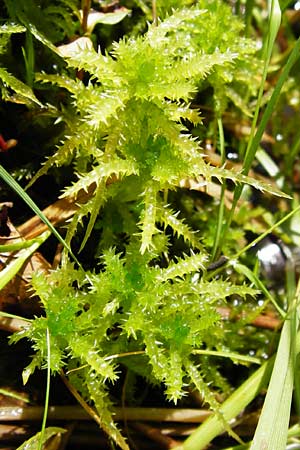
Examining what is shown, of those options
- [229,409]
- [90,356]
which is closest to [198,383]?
[229,409]

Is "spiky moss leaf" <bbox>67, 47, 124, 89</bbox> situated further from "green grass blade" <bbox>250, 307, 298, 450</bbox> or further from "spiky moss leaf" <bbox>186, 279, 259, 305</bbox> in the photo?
"green grass blade" <bbox>250, 307, 298, 450</bbox>

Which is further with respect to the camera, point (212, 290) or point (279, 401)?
point (212, 290)

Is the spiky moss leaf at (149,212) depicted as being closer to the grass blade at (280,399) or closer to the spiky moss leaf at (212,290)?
the spiky moss leaf at (212,290)

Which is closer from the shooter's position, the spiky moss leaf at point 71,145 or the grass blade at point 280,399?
the grass blade at point 280,399

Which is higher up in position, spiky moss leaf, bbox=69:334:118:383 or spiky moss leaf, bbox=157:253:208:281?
spiky moss leaf, bbox=157:253:208:281

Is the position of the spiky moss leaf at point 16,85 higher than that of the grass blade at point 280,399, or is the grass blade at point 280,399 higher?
→ the spiky moss leaf at point 16,85

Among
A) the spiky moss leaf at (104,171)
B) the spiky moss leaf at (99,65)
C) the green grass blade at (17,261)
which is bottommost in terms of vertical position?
the green grass blade at (17,261)

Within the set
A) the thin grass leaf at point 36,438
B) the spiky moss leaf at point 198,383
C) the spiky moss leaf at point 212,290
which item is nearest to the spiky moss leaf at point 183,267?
the spiky moss leaf at point 212,290

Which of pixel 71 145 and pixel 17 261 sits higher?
pixel 71 145

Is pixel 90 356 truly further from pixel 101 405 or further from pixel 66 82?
pixel 66 82

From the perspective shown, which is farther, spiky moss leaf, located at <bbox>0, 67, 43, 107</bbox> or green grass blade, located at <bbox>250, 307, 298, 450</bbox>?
spiky moss leaf, located at <bbox>0, 67, 43, 107</bbox>

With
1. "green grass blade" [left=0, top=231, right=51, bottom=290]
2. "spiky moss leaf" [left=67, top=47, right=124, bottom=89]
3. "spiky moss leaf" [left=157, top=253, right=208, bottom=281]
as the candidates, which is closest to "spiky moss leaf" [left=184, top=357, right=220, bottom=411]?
"spiky moss leaf" [left=157, top=253, right=208, bottom=281]
